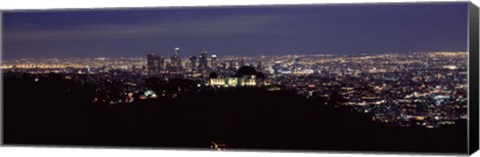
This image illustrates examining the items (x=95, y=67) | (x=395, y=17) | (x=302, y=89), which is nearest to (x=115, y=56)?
(x=95, y=67)

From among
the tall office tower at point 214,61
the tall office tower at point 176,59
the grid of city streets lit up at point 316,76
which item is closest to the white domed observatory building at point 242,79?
the grid of city streets lit up at point 316,76

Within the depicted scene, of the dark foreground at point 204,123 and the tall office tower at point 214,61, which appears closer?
the dark foreground at point 204,123

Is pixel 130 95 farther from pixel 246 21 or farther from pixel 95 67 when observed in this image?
pixel 246 21

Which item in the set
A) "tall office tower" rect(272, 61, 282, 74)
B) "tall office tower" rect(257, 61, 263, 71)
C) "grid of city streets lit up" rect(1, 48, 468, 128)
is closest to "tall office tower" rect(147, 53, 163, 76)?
"grid of city streets lit up" rect(1, 48, 468, 128)

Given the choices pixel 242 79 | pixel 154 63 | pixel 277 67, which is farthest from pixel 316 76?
pixel 154 63

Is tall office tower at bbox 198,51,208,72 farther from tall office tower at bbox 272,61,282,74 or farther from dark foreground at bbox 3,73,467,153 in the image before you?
tall office tower at bbox 272,61,282,74

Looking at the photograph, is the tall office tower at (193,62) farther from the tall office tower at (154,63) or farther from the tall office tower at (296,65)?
the tall office tower at (296,65)
